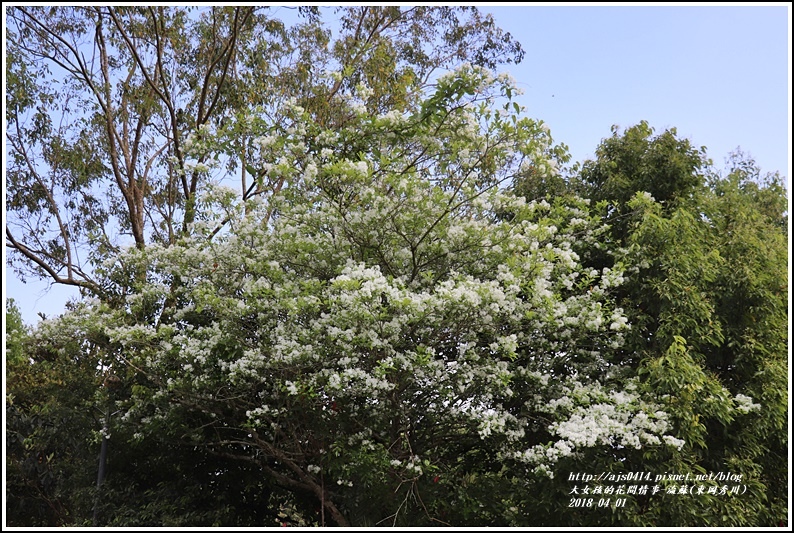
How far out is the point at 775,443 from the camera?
568cm

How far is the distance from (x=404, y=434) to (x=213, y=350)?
167 centimetres

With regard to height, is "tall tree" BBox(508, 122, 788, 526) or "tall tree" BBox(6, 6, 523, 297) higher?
"tall tree" BBox(6, 6, 523, 297)

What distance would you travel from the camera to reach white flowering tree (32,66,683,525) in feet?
16.8

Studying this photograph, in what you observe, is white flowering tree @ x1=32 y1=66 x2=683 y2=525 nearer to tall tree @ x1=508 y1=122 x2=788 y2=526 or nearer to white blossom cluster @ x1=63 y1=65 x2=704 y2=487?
white blossom cluster @ x1=63 y1=65 x2=704 y2=487

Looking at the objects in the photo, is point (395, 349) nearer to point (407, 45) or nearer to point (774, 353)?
point (774, 353)

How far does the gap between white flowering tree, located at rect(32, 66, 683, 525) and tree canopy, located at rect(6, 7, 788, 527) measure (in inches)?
1.0

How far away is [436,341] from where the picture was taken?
5410 mm

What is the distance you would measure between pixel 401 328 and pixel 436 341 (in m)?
0.36

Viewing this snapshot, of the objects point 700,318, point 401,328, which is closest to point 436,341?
point 401,328

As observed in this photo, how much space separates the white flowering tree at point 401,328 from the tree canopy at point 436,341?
3cm

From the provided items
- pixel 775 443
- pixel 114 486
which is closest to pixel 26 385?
pixel 114 486

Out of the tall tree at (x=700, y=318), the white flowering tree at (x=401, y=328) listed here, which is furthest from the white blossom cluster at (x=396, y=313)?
the tall tree at (x=700, y=318)

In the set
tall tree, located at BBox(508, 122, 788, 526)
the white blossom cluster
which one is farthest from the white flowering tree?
tall tree, located at BBox(508, 122, 788, 526)

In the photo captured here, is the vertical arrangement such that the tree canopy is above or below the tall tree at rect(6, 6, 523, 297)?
below
